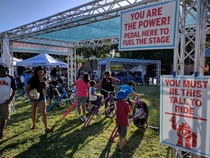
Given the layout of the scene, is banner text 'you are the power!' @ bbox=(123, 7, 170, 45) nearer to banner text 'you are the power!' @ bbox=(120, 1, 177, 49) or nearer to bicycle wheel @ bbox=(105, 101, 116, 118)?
banner text 'you are the power!' @ bbox=(120, 1, 177, 49)

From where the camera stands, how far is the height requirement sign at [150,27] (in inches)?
99.4

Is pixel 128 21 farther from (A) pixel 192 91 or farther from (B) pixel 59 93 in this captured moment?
(B) pixel 59 93

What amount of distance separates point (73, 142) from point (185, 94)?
297 centimetres

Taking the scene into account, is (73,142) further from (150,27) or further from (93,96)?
(150,27)

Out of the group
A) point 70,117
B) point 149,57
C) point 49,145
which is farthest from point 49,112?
point 149,57

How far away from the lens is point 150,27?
2.74m

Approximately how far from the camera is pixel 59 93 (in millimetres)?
8445

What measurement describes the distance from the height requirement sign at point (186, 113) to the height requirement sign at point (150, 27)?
545 mm

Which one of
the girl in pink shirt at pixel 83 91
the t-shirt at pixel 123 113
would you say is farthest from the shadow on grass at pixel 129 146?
the girl in pink shirt at pixel 83 91

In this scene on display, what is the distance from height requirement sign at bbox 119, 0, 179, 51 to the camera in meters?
2.53

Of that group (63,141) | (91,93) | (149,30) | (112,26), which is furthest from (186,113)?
(112,26)

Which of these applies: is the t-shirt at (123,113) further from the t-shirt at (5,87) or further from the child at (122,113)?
the t-shirt at (5,87)

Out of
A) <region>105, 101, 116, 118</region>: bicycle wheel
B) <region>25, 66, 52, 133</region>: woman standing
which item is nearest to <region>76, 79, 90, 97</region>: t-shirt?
<region>105, 101, 116, 118</region>: bicycle wheel

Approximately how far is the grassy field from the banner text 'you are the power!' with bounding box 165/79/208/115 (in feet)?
5.82
